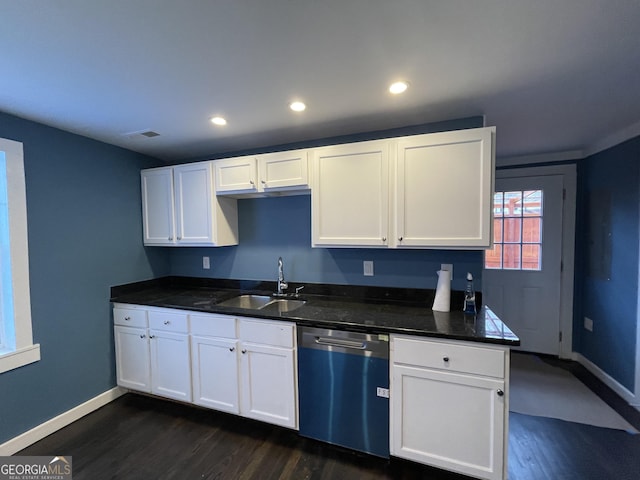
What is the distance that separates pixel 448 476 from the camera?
5.47ft

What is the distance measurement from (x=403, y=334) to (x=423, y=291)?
25.9 inches

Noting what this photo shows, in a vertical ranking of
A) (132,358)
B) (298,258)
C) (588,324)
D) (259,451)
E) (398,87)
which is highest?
(398,87)

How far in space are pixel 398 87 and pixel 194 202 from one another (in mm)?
1981

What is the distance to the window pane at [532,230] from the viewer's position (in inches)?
125

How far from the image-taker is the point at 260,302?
2602 mm

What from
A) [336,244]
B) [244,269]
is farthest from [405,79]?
[244,269]

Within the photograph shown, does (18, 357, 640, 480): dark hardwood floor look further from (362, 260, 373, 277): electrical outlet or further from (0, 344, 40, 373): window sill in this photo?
(362, 260, 373, 277): electrical outlet

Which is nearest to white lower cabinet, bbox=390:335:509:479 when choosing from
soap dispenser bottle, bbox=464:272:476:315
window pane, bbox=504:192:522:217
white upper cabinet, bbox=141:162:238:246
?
soap dispenser bottle, bbox=464:272:476:315

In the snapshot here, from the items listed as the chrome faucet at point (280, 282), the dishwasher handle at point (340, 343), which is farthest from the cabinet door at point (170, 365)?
the dishwasher handle at point (340, 343)

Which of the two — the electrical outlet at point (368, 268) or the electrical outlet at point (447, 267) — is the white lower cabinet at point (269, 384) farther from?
the electrical outlet at point (447, 267)

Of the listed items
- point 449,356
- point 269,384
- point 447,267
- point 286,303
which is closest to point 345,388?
point 269,384

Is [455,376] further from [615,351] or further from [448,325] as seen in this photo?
[615,351]

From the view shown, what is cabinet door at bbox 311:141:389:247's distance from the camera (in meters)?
1.99

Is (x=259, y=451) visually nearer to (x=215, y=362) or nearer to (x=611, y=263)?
(x=215, y=362)
